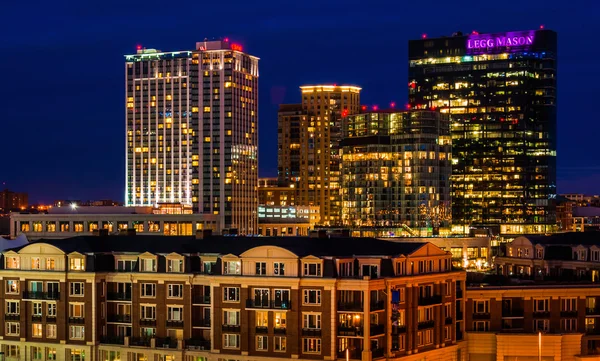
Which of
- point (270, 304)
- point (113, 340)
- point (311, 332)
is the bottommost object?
point (113, 340)

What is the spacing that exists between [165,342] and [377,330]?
22144 millimetres

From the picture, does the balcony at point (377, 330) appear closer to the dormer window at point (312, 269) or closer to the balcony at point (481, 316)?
the dormer window at point (312, 269)

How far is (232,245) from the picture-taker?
121125 mm

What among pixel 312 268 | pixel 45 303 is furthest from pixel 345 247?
pixel 45 303

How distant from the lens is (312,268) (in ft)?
365

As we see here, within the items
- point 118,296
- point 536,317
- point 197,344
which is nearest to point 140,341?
point 118,296

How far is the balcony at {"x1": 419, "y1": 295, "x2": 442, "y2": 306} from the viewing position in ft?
382

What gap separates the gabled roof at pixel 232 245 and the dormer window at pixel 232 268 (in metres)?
1.92

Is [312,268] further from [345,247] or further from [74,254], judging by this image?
[74,254]

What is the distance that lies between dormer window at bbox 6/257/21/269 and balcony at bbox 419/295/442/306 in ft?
137

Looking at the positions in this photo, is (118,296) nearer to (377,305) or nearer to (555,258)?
(377,305)

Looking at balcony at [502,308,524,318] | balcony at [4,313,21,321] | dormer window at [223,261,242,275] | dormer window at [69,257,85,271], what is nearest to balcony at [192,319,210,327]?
dormer window at [223,261,242,275]

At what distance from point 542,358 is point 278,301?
1119 inches

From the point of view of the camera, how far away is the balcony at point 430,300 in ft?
382
